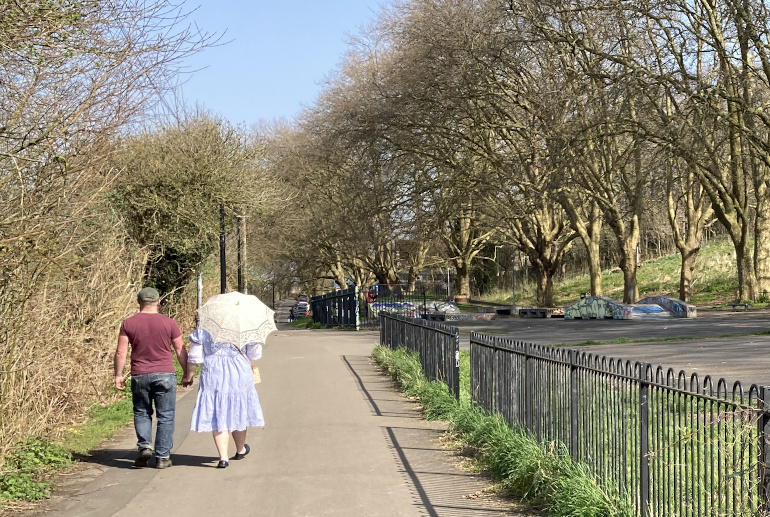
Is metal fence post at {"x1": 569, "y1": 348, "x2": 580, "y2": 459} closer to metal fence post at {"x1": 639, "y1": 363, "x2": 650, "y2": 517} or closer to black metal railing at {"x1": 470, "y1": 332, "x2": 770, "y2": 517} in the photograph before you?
black metal railing at {"x1": 470, "y1": 332, "x2": 770, "y2": 517}

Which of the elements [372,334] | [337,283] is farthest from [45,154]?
[337,283]

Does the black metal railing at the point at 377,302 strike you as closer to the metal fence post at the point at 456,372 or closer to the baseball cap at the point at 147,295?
the metal fence post at the point at 456,372

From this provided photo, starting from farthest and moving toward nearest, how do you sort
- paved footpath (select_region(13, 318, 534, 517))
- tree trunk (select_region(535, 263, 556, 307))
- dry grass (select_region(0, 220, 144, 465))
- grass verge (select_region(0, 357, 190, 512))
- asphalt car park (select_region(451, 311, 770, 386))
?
1. tree trunk (select_region(535, 263, 556, 307))
2. asphalt car park (select_region(451, 311, 770, 386))
3. dry grass (select_region(0, 220, 144, 465))
4. grass verge (select_region(0, 357, 190, 512))
5. paved footpath (select_region(13, 318, 534, 517))

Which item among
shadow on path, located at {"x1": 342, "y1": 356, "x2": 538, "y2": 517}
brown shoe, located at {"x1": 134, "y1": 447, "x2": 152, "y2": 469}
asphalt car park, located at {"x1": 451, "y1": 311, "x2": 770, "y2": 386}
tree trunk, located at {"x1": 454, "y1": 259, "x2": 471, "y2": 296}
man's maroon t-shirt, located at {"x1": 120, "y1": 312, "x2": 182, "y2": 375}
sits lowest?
shadow on path, located at {"x1": 342, "y1": 356, "x2": 538, "y2": 517}

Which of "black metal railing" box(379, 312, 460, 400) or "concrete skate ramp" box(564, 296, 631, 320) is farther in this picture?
"concrete skate ramp" box(564, 296, 631, 320)

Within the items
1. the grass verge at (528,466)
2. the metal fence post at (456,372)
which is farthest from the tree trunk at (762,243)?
the grass verge at (528,466)

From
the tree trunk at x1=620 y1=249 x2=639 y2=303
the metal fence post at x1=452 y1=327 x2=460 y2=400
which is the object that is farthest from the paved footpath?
the tree trunk at x1=620 y1=249 x2=639 y2=303

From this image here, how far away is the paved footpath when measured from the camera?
25.0 ft

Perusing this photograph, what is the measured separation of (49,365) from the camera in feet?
31.5

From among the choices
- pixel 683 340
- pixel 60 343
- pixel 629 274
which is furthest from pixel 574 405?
pixel 629 274

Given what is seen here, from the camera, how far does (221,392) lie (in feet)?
30.7

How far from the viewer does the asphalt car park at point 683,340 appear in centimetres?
1670

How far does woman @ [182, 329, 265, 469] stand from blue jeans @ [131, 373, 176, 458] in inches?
8.6

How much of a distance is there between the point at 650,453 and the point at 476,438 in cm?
406
